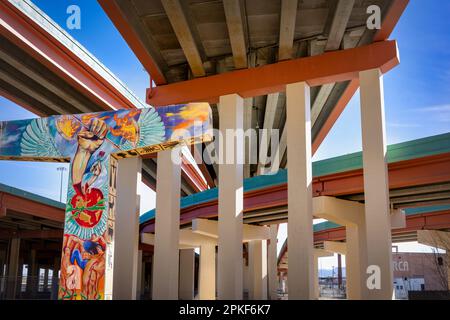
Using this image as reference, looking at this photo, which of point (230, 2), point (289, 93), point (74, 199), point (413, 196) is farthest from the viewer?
point (413, 196)

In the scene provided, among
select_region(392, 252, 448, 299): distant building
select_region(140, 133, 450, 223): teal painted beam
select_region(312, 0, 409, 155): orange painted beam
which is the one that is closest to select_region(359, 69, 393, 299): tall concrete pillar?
select_region(312, 0, 409, 155): orange painted beam

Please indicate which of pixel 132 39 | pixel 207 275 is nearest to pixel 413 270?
pixel 207 275

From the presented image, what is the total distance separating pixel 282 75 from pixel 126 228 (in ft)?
23.0

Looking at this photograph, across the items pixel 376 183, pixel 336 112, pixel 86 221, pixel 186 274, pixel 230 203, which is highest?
pixel 336 112

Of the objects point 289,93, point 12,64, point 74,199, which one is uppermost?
point 12,64

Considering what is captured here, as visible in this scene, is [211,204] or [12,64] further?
[211,204]

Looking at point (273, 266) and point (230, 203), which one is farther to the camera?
point (273, 266)

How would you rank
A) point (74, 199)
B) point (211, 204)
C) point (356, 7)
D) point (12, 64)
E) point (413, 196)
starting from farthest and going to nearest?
point (211, 204), point (413, 196), point (12, 64), point (356, 7), point (74, 199)

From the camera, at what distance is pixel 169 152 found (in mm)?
16500

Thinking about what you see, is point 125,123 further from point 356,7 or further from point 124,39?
point 356,7

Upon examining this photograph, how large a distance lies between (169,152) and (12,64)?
5947 millimetres

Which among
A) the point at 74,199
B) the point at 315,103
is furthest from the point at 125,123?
the point at 315,103

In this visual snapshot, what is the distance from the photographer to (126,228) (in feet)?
55.6

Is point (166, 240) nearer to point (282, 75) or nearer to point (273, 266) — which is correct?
point (282, 75)
